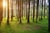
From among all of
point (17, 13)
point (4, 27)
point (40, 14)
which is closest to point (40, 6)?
point (40, 14)

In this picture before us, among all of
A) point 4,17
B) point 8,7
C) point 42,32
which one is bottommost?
point 42,32

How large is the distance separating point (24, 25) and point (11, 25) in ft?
0.58

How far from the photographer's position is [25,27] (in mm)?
1420

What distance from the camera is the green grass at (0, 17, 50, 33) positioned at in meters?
1.38

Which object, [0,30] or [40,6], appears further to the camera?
[40,6]

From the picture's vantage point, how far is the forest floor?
138cm

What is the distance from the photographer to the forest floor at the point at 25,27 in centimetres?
138

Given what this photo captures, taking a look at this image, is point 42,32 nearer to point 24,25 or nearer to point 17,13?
point 24,25

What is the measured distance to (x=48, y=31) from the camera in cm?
141

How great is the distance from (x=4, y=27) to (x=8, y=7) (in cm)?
28

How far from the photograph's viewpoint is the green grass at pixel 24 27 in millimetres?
1385

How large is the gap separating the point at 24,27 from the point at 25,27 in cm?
1

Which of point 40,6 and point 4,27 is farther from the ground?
point 40,6

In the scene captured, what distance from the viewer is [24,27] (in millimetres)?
1416
